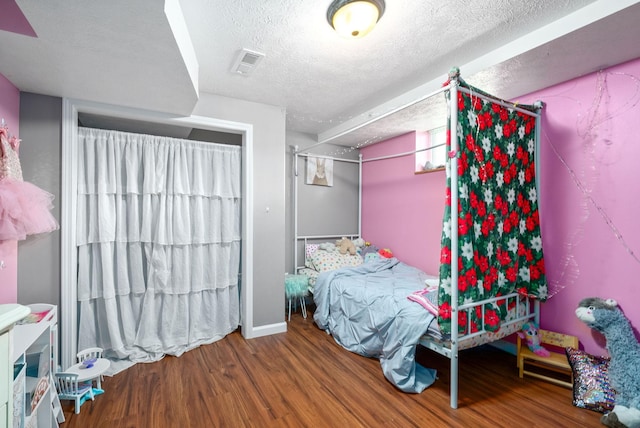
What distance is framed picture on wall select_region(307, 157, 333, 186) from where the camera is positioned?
4.09 metres

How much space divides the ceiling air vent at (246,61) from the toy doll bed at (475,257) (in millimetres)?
1385

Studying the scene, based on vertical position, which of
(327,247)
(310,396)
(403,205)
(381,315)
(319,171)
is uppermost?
(319,171)

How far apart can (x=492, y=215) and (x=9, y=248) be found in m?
3.41

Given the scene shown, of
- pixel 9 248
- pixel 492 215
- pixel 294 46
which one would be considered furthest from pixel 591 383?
pixel 9 248

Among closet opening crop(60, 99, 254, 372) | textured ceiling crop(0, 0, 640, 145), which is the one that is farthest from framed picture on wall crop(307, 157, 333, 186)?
textured ceiling crop(0, 0, 640, 145)

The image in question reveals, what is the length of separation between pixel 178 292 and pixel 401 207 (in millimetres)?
2802

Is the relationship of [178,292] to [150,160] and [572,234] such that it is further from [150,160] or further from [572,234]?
[572,234]

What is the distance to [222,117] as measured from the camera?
2.88 metres

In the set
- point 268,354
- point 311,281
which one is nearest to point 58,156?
point 268,354

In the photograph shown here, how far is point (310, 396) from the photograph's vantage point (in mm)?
2041

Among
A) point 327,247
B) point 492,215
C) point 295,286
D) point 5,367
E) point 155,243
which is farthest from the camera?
point 327,247

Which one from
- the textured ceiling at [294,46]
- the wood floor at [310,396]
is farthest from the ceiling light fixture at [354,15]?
the wood floor at [310,396]

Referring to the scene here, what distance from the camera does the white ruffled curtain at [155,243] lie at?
247cm

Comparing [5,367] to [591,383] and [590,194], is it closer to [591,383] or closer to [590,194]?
[591,383]
